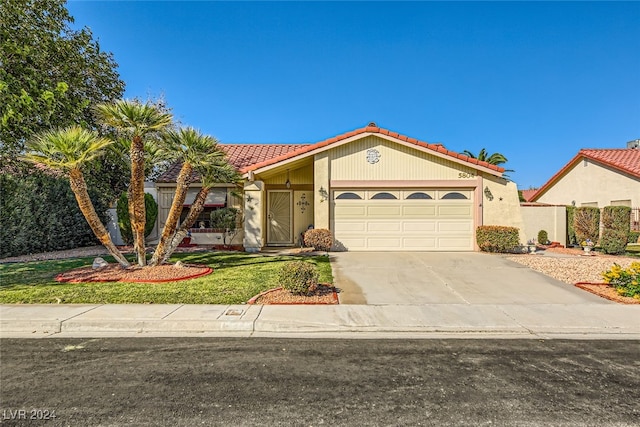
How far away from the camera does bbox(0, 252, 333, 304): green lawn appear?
643 cm

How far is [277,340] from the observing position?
4852 mm

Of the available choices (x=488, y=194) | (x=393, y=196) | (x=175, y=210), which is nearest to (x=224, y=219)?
(x=175, y=210)

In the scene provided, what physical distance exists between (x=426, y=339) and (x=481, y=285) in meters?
3.92

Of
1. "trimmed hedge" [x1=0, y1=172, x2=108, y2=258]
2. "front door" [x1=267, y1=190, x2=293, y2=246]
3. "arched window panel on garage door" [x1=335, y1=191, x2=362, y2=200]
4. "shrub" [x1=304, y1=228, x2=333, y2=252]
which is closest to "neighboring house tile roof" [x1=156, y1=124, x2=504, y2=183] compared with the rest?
"front door" [x1=267, y1=190, x2=293, y2=246]

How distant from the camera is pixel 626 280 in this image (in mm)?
7168

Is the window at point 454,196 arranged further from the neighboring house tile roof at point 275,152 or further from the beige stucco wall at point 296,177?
the beige stucco wall at point 296,177

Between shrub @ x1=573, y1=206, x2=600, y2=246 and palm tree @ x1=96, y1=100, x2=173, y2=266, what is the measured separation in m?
16.3

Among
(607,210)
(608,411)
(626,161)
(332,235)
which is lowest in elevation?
(608,411)

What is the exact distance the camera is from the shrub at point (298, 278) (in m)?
6.70

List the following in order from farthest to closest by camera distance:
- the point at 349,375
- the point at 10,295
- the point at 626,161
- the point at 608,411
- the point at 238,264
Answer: the point at 626,161 → the point at 238,264 → the point at 10,295 → the point at 349,375 → the point at 608,411

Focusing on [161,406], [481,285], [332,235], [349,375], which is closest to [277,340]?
[349,375]

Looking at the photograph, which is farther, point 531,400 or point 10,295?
point 10,295

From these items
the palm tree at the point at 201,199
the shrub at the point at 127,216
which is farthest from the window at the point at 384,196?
the shrub at the point at 127,216

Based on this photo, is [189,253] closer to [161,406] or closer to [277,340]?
[277,340]
